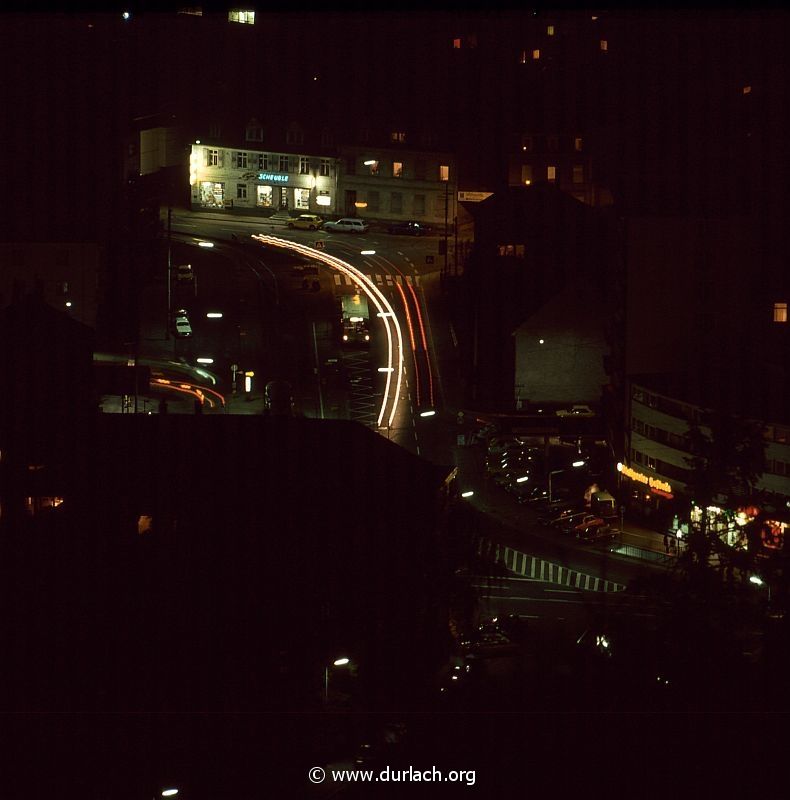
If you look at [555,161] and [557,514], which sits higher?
[555,161]

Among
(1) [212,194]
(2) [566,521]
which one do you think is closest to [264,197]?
(1) [212,194]

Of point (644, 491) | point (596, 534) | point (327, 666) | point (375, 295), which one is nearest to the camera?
point (327, 666)

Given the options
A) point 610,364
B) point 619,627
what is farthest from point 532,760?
point 610,364

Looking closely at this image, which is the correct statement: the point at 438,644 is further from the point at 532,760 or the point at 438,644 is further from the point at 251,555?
the point at 532,760

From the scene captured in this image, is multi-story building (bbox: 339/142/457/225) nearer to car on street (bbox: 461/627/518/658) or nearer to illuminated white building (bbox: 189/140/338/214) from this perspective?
illuminated white building (bbox: 189/140/338/214)

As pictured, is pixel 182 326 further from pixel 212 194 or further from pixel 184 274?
pixel 212 194

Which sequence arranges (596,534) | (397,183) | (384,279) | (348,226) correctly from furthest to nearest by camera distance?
1. (397,183)
2. (348,226)
3. (384,279)
4. (596,534)

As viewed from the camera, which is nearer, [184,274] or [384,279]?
[184,274]
